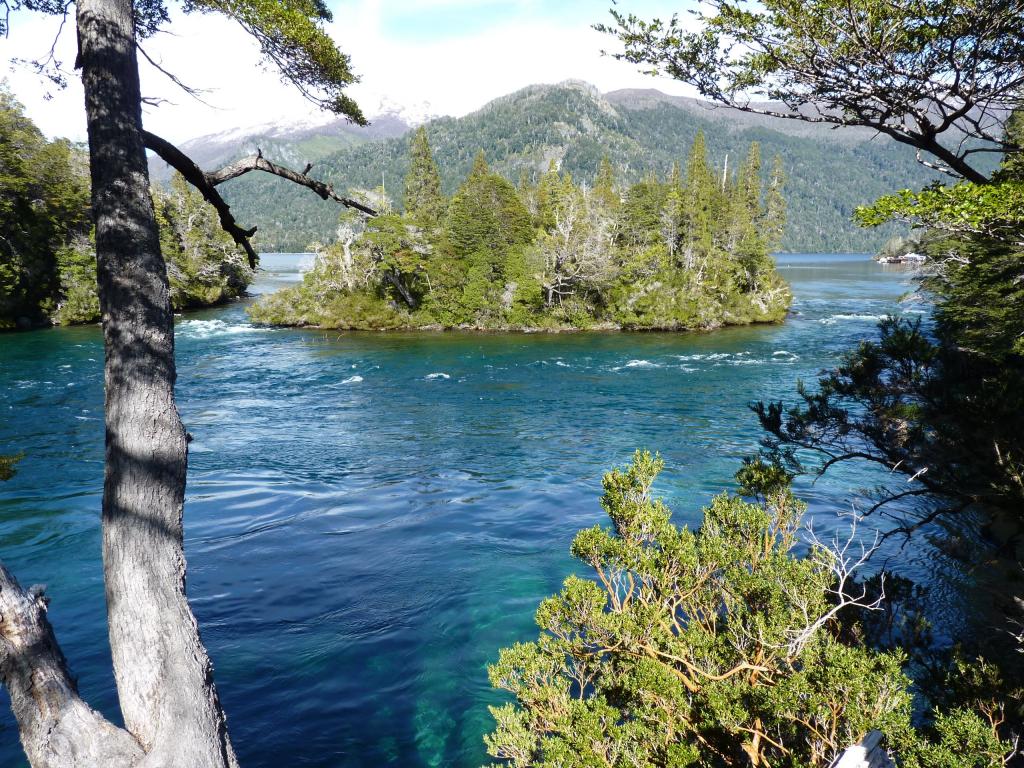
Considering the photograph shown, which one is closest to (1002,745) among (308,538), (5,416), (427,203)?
(308,538)

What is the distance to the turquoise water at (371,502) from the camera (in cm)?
819

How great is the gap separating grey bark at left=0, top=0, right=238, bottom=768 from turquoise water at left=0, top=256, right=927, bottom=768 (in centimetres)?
462

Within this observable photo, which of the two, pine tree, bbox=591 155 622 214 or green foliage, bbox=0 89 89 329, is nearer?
green foliage, bbox=0 89 89 329

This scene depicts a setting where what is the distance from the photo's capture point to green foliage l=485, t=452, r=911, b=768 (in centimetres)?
405

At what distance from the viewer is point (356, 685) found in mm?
8375

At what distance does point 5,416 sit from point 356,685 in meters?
19.0

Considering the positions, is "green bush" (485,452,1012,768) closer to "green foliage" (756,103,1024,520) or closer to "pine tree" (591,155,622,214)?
"green foliage" (756,103,1024,520)

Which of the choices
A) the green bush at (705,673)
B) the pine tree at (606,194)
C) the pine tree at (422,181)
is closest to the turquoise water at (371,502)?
the green bush at (705,673)

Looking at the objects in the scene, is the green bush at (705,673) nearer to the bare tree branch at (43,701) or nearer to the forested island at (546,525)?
the forested island at (546,525)

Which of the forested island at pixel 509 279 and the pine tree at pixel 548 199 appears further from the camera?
the pine tree at pixel 548 199

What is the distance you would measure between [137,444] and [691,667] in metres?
4.02

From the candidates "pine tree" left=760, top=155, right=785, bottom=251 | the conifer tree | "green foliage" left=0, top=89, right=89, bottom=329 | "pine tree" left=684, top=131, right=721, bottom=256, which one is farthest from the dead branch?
"pine tree" left=760, top=155, right=785, bottom=251

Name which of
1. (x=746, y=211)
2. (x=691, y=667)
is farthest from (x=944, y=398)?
(x=746, y=211)

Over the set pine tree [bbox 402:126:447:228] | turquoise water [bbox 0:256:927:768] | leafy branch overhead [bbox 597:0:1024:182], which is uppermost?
pine tree [bbox 402:126:447:228]
